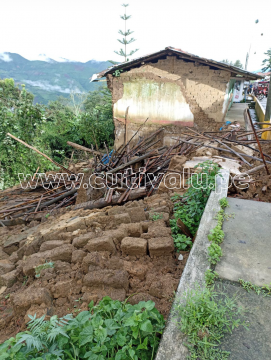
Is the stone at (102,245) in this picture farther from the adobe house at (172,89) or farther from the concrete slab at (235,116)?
the concrete slab at (235,116)

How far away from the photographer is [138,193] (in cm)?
472

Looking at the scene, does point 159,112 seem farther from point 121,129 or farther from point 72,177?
point 72,177

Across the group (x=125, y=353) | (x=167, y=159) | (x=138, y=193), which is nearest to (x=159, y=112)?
(x=167, y=159)

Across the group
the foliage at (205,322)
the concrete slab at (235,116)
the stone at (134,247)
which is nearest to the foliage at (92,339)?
the foliage at (205,322)

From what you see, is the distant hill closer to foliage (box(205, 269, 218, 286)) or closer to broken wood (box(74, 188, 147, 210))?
broken wood (box(74, 188, 147, 210))

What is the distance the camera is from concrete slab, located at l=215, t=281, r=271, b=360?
53.6 inches

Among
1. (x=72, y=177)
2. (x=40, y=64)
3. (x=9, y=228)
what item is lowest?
(x=9, y=228)

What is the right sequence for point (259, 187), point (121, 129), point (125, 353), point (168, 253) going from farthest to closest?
1. point (121, 129)
2. point (259, 187)
3. point (168, 253)
4. point (125, 353)

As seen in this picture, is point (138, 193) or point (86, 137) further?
point (86, 137)

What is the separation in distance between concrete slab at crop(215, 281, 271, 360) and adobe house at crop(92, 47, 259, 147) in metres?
7.72

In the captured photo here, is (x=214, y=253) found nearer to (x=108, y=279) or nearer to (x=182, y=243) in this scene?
(x=182, y=243)

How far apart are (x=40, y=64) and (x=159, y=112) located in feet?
276

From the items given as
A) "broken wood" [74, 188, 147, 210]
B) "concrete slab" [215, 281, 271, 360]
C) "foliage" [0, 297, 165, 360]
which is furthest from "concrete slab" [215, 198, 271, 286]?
"broken wood" [74, 188, 147, 210]

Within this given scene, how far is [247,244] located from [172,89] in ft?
25.3
